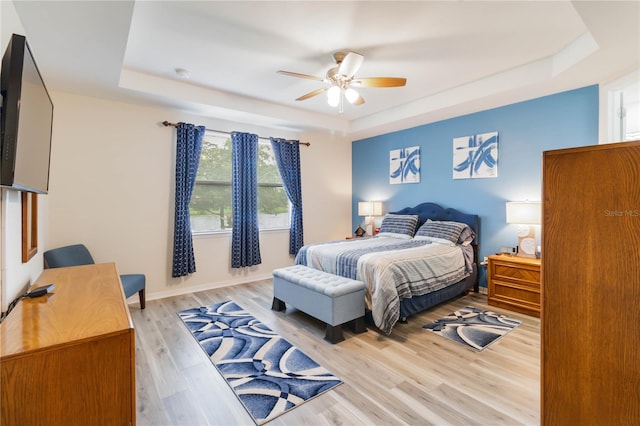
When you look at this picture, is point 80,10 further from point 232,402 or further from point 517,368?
point 517,368

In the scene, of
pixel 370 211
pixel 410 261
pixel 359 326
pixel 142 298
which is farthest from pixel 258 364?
pixel 370 211

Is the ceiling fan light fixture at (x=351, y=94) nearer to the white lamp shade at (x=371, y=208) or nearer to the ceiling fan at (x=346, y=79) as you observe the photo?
the ceiling fan at (x=346, y=79)

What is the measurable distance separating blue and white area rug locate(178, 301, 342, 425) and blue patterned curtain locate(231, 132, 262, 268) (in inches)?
53.5

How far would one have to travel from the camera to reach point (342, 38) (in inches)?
103

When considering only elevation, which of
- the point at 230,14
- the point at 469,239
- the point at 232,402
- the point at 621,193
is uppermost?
the point at 230,14

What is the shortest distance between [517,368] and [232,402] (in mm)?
2066

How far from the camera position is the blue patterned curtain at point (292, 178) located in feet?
16.2

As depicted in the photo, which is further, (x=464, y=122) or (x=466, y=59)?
(x=464, y=122)

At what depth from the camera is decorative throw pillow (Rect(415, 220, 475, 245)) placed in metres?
3.97

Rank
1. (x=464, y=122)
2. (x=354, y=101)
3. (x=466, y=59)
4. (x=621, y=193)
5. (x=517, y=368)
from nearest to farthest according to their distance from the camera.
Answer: (x=621, y=193), (x=517, y=368), (x=466, y=59), (x=354, y=101), (x=464, y=122)

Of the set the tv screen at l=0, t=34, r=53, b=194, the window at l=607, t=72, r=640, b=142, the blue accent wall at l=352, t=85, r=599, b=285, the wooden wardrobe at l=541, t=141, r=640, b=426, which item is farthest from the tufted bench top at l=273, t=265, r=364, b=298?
the window at l=607, t=72, r=640, b=142

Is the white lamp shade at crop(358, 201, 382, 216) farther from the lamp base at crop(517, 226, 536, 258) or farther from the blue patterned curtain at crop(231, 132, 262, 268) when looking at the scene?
the lamp base at crop(517, 226, 536, 258)

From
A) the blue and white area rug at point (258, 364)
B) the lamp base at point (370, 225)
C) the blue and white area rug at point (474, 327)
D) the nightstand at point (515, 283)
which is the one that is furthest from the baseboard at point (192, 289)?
the nightstand at point (515, 283)

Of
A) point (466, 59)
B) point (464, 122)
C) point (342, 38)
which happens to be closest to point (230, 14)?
point (342, 38)
